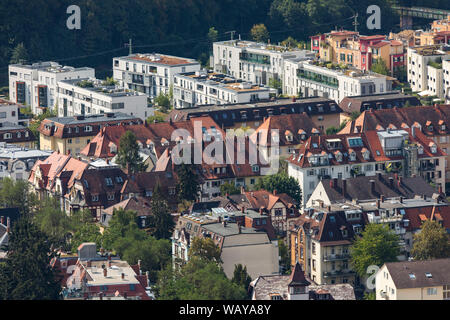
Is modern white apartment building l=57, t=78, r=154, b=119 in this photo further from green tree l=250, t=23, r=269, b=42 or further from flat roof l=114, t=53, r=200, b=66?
green tree l=250, t=23, r=269, b=42

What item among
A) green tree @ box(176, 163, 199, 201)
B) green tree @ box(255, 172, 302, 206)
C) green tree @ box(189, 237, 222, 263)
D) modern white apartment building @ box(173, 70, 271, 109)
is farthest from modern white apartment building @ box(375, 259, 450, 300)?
modern white apartment building @ box(173, 70, 271, 109)

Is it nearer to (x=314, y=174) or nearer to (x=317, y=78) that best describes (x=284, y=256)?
(x=314, y=174)

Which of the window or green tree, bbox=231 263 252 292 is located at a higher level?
green tree, bbox=231 263 252 292

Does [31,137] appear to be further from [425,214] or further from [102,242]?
[425,214]

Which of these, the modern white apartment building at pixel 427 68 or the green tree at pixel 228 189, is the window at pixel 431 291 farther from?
the modern white apartment building at pixel 427 68

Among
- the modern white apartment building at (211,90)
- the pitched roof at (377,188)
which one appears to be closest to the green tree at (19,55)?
the modern white apartment building at (211,90)
